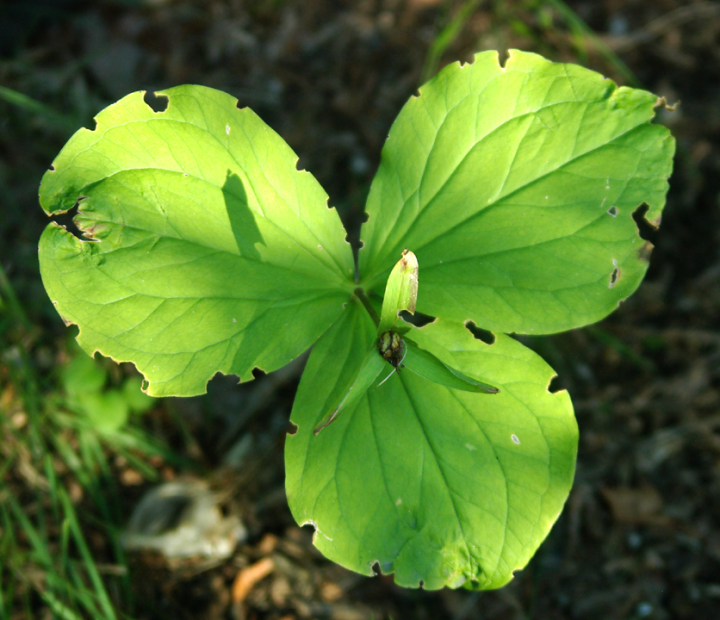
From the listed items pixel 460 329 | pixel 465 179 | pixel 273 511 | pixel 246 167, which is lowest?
pixel 273 511

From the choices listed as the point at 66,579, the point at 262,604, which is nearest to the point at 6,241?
the point at 66,579

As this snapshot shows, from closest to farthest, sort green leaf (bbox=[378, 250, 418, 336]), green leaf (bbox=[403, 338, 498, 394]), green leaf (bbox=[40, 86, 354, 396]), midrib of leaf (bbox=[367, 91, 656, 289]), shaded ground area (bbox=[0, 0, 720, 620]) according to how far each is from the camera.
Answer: green leaf (bbox=[378, 250, 418, 336]) → green leaf (bbox=[403, 338, 498, 394]) → green leaf (bbox=[40, 86, 354, 396]) → midrib of leaf (bbox=[367, 91, 656, 289]) → shaded ground area (bbox=[0, 0, 720, 620])

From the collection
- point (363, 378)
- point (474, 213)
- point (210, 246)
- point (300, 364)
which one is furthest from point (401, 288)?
point (300, 364)

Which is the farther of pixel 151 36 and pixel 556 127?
pixel 151 36

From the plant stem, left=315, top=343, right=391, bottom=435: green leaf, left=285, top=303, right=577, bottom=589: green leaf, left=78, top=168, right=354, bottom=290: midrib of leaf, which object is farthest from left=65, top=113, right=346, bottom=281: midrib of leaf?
left=315, top=343, right=391, bottom=435: green leaf

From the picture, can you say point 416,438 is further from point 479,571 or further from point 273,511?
point 273,511

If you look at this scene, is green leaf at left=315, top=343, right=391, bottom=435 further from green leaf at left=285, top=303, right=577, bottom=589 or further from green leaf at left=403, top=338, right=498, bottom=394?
green leaf at left=285, top=303, right=577, bottom=589

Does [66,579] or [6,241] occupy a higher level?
[6,241]

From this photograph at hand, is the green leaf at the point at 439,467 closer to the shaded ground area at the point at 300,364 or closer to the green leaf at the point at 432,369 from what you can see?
the green leaf at the point at 432,369

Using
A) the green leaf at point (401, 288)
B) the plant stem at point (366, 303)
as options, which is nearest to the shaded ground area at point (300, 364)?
the plant stem at point (366, 303)
